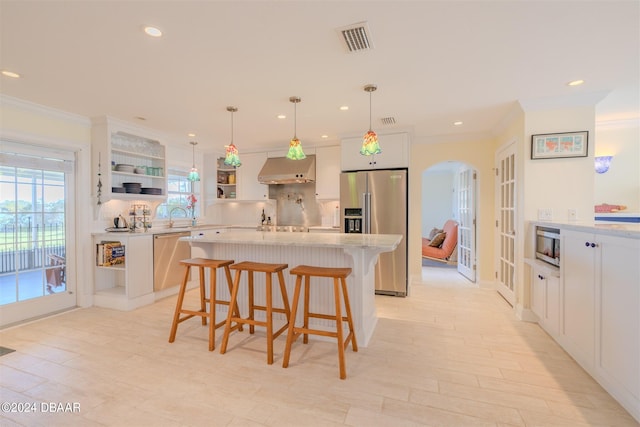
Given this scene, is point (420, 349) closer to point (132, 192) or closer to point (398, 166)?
point (398, 166)

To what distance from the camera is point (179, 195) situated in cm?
524

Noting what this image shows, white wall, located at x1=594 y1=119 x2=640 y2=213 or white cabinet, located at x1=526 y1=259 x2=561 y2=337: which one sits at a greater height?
white wall, located at x1=594 y1=119 x2=640 y2=213

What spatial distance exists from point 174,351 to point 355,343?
155 cm

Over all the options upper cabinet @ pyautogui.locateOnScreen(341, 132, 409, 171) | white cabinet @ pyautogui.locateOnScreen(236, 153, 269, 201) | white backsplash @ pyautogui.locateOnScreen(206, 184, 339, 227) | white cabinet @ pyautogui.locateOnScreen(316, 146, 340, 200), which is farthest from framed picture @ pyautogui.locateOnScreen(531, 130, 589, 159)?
white cabinet @ pyautogui.locateOnScreen(236, 153, 269, 201)

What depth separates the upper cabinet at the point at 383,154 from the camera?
14.0ft

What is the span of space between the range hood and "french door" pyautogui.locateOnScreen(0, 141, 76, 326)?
2.62m

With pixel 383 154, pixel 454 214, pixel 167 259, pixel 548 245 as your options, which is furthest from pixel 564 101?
pixel 167 259

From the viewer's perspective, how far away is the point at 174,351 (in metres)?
2.56

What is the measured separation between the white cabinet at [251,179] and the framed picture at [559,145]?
407 cm

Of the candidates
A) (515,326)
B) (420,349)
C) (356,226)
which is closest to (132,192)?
(356,226)

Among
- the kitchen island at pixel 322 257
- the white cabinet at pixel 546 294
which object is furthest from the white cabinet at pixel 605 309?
the kitchen island at pixel 322 257

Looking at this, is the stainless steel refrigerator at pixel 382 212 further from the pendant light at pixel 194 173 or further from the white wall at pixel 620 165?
the white wall at pixel 620 165

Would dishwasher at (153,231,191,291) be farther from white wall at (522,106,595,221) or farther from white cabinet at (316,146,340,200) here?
white wall at (522,106,595,221)

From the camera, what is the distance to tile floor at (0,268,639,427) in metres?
1.76
